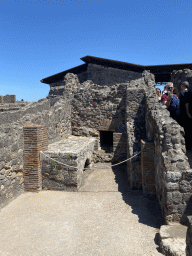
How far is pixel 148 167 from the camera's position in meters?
5.37

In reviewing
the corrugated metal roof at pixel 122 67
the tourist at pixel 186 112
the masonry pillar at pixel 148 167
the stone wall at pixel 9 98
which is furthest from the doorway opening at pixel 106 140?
the corrugated metal roof at pixel 122 67

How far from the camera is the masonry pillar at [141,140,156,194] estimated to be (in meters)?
5.31

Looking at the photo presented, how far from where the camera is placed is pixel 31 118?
256 inches

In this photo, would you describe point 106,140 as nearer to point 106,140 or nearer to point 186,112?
point 106,140

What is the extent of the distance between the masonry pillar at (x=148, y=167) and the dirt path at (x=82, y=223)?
0.32 metres

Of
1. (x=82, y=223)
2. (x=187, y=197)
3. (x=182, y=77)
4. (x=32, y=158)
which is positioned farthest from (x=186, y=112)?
(x=32, y=158)

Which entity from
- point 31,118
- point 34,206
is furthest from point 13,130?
point 34,206

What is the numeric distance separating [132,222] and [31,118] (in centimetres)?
425

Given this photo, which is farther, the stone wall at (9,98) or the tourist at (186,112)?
the stone wall at (9,98)

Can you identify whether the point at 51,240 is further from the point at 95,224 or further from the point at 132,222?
the point at 132,222

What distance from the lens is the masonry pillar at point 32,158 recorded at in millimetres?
6086

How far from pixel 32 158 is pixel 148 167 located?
11.1ft

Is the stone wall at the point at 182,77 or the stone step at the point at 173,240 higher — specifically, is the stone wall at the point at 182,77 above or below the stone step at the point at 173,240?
above

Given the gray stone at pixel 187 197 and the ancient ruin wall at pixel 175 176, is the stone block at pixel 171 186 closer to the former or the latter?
the ancient ruin wall at pixel 175 176
